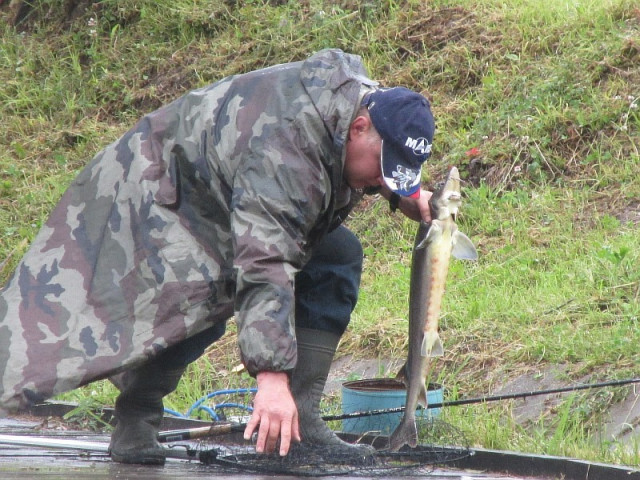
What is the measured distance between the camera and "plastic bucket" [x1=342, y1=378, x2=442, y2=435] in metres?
5.14

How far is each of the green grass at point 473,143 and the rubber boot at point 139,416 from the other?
1641 millimetres

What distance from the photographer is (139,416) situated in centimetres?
458

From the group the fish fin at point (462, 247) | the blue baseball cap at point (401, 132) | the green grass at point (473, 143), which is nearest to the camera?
the blue baseball cap at point (401, 132)

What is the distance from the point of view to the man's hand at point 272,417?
141 inches

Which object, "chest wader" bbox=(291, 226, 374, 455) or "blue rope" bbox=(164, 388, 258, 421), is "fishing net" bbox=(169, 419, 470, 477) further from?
"blue rope" bbox=(164, 388, 258, 421)

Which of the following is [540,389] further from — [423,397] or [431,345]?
[431,345]

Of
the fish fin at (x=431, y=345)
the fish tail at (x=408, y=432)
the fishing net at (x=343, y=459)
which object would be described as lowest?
the fishing net at (x=343, y=459)

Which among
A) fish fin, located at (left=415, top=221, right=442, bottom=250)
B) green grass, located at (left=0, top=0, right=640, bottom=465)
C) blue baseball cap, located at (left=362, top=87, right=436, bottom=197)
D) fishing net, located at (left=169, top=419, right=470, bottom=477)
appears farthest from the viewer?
green grass, located at (left=0, top=0, right=640, bottom=465)

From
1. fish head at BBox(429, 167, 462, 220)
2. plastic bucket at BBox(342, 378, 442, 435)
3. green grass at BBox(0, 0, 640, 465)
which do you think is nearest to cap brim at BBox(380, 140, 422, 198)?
fish head at BBox(429, 167, 462, 220)

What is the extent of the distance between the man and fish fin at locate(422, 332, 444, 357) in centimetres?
63

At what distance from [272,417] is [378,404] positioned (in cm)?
167

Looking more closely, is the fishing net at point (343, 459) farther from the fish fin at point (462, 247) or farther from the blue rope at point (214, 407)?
A: the fish fin at point (462, 247)

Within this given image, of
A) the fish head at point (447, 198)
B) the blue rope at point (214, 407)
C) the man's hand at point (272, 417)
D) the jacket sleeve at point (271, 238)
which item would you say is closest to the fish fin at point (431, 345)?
the fish head at point (447, 198)

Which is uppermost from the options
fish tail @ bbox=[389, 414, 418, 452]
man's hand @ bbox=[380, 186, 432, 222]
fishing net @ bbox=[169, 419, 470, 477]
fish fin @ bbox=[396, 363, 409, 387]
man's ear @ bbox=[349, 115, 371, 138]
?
man's ear @ bbox=[349, 115, 371, 138]
